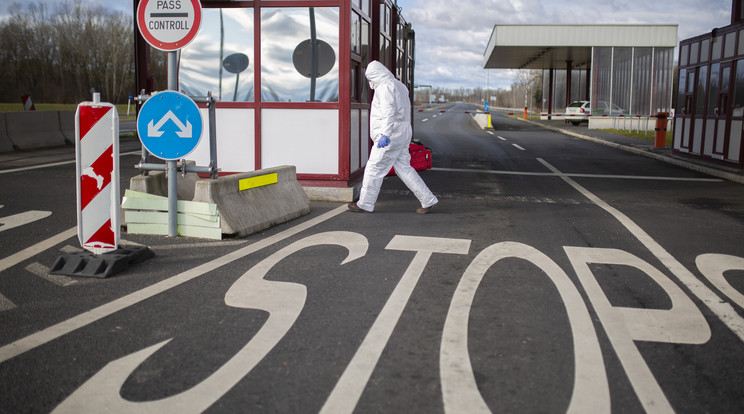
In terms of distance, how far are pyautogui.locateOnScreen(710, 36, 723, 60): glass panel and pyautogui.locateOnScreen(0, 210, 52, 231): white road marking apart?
14894 millimetres

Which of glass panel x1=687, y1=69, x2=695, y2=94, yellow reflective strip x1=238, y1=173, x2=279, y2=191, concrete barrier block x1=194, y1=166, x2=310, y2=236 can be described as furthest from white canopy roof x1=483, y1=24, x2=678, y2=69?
yellow reflective strip x1=238, y1=173, x2=279, y2=191

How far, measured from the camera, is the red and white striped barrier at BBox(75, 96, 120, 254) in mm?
5234

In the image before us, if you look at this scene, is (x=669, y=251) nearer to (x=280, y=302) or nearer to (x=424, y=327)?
(x=424, y=327)

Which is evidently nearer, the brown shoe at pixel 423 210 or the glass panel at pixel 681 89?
the brown shoe at pixel 423 210

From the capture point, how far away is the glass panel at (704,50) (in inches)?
639

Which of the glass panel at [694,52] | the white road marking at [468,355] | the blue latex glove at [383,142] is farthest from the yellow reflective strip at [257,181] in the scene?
the glass panel at [694,52]

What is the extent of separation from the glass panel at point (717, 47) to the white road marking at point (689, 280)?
9.14m

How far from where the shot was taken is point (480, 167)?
14453 mm

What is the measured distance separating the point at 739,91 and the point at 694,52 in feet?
9.75

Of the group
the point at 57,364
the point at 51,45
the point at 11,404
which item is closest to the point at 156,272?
the point at 57,364

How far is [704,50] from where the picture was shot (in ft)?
54.1

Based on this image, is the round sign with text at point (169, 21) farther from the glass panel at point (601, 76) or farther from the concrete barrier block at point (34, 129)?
the glass panel at point (601, 76)

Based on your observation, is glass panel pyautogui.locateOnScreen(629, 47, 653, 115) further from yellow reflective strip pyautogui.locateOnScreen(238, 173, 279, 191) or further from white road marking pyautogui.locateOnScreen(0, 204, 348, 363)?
white road marking pyautogui.locateOnScreen(0, 204, 348, 363)

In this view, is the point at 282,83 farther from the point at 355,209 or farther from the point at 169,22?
the point at 169,22
